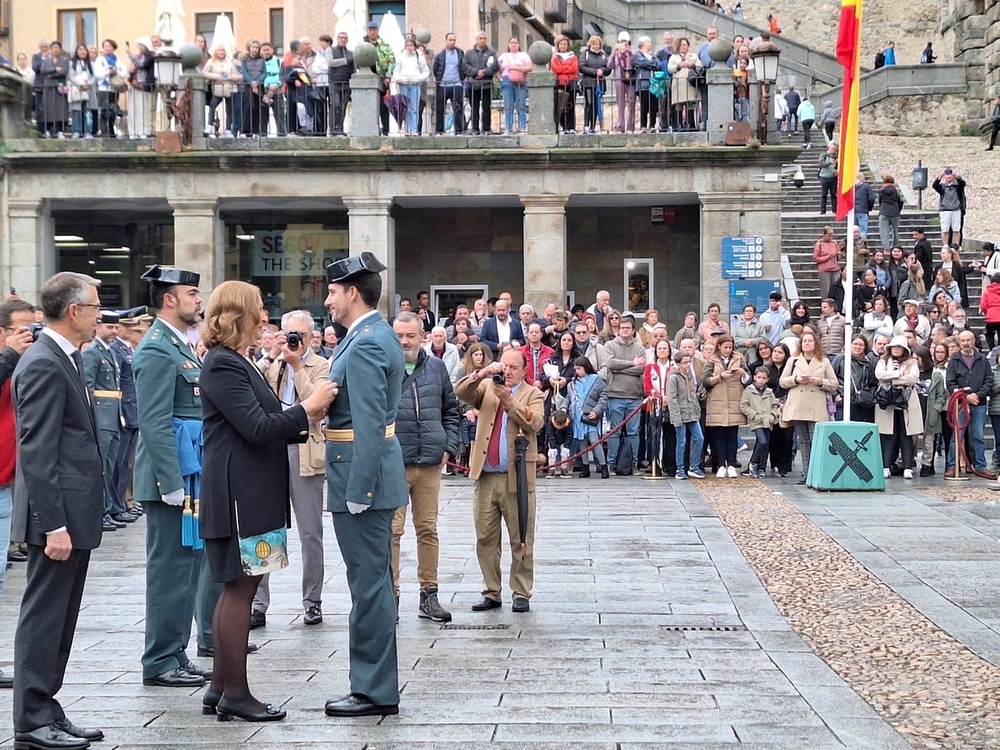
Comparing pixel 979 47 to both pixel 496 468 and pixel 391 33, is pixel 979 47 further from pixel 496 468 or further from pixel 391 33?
pixel 496 468

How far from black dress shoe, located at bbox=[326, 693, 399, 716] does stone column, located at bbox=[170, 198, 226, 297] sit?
753 inches

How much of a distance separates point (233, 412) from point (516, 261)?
22.1 meters

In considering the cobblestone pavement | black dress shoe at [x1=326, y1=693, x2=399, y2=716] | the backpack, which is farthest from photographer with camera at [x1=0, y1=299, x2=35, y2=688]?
the backpack

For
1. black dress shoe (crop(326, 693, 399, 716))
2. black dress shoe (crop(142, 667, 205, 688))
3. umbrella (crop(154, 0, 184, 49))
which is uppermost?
umbrella (crop(154, 0, 184, 49))

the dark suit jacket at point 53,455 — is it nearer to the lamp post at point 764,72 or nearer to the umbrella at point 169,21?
the lamp post at point 764,72

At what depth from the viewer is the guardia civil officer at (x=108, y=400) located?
13.3 m

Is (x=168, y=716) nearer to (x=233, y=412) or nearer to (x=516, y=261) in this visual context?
(x=233, y=412)

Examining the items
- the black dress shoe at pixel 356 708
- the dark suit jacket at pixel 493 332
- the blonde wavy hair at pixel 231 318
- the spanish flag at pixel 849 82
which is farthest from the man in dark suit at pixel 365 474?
the dark suit jacket at pixel 493 332

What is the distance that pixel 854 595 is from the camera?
9.54 meters

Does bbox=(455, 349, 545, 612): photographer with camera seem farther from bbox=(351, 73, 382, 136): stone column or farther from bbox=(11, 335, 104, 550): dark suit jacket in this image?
bbox=(351, 73, 382, 136): stone column

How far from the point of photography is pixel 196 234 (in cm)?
2489

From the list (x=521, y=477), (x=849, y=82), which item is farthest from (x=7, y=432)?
(x=849, y=82)

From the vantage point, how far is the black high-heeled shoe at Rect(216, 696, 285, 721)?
628cm

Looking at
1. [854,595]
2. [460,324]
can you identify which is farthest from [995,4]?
[854,595]
